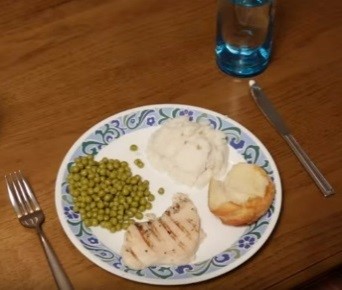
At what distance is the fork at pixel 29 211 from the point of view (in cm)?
103

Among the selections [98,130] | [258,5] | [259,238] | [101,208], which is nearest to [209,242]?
[259,238]

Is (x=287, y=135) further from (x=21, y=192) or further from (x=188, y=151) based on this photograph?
(x=21, y=192)

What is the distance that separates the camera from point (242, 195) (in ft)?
3.55

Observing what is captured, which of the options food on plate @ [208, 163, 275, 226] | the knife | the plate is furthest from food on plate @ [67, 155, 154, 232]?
the knife

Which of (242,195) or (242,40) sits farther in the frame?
(242,40)

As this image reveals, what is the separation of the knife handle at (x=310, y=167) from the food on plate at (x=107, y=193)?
13.2 inches

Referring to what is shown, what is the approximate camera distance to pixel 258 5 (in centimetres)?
134

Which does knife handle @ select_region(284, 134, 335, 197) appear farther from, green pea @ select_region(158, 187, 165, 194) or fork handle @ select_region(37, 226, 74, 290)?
fork handle @ select_region(37, 226, 74, 290)

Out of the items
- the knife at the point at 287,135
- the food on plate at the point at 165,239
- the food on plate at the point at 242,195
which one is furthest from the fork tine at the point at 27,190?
the knife at the point at 287,135

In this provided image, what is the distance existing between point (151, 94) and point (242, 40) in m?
0.27

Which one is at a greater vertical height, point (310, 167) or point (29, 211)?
point (29, 211)

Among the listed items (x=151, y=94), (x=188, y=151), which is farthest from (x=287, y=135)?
(x=151, y=94)

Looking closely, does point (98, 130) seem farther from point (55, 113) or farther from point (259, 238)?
point (259, 238)

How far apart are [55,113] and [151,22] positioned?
1.34 ft
